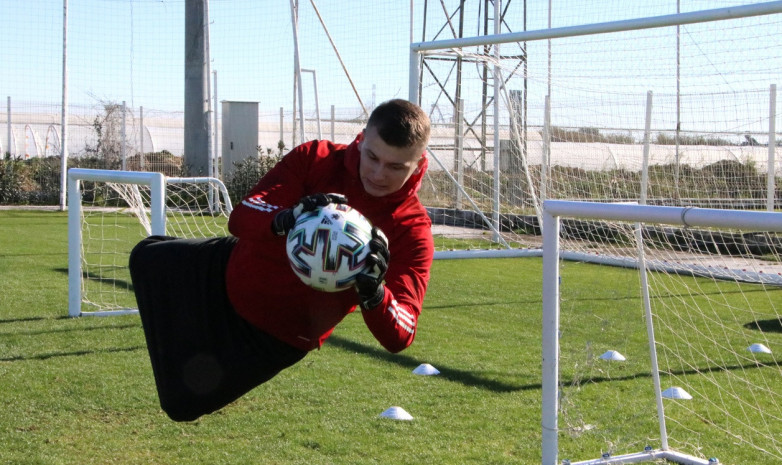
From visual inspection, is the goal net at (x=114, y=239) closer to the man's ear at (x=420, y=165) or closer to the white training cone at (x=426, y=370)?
the white training cone at (x=426, y=370)

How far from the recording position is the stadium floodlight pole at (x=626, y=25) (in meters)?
8.31

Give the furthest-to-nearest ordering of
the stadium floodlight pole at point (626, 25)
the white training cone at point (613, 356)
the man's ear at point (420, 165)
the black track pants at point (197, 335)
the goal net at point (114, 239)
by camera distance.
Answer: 1. the stadium floodlight pole at point (626, 25)
2. the goal net at point (114, 239)
3. the white training cone at point (613, 356)
4. the black track pants at point (197, 335)
5. the man's ear at point (420, 165)

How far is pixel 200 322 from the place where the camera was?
13.4ft

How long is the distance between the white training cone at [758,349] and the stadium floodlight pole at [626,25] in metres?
3.18

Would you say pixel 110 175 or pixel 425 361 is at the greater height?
pixel 110 175

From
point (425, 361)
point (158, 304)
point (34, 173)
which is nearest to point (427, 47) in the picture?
point (425, 361)

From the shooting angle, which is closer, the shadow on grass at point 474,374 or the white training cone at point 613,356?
the shadow on grass at point 474,374

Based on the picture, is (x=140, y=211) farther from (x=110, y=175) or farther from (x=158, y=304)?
(x=158, y=304)

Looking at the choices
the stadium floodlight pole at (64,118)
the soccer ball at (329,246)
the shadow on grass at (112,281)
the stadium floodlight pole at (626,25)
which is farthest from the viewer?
the stadium floodlight pole at (64,118)

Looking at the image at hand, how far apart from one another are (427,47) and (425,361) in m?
5.51

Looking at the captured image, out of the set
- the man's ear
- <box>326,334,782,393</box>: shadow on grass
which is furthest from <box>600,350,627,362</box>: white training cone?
the man's ear

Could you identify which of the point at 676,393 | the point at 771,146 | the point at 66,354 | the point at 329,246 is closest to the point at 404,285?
the point at 329,246

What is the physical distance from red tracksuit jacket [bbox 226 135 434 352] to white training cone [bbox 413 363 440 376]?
284 cm

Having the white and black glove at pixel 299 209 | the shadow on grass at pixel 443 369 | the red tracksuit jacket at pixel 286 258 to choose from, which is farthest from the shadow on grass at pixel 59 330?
the white and black glove at pixel 299 209
